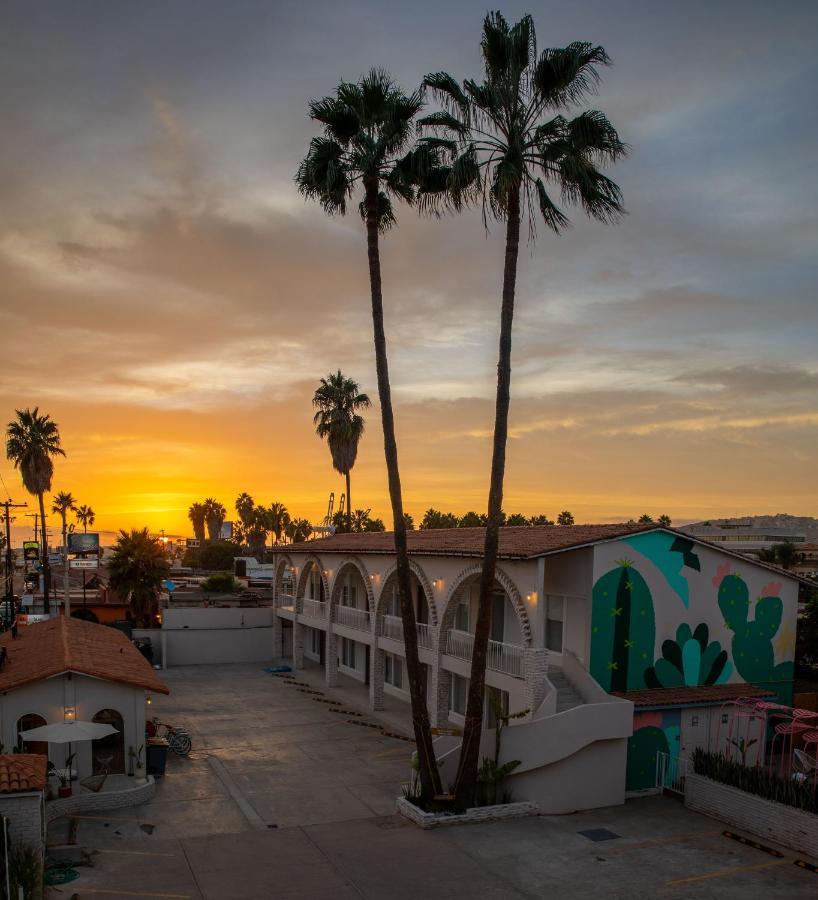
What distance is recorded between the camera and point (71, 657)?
2258 centimetres

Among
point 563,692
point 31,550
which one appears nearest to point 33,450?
point 31,550

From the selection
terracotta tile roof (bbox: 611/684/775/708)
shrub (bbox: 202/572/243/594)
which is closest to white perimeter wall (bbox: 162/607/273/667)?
terracotta tile roof (bbox: 611/684/775/708)

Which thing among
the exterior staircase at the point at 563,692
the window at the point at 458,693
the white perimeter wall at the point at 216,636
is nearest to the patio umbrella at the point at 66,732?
the exterior staircase at the point at 563,692

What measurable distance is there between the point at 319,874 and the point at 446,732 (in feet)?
19.4

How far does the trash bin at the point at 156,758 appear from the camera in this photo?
23641mm

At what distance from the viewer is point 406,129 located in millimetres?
20703

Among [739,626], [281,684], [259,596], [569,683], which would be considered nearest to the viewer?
[569,683]

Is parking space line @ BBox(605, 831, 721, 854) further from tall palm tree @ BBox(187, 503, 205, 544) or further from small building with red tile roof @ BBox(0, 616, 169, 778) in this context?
tall palm tree @ BBox(187, 503, 205, 544)

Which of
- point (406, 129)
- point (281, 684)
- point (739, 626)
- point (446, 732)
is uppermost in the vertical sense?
point (406, 129)

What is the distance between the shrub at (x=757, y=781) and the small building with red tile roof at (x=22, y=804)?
1540 centimetres

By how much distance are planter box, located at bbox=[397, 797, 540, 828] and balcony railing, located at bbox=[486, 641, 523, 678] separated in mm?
3796

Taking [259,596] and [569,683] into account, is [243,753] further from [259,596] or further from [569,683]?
[259,596]

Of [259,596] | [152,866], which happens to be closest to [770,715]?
[152,866]

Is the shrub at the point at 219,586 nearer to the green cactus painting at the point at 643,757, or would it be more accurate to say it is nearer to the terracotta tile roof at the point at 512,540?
the terracotta tile roof at the point at 512,540
